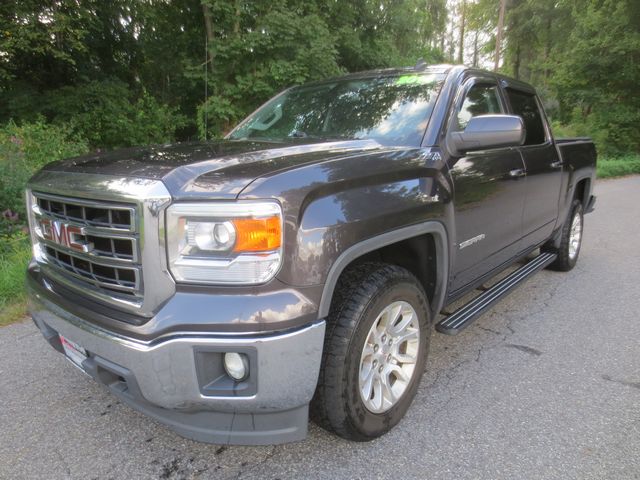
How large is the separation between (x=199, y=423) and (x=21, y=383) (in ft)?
5.47

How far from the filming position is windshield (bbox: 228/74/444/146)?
8.69 ft

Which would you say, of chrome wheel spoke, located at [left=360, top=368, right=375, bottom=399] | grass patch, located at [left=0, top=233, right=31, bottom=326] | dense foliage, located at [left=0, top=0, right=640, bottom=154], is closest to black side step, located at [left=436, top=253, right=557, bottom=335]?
chrome wheel spoke, located at [left=360, top=368, right=375, bottom=399]

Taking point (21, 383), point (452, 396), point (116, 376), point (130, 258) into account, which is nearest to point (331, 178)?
point (130, 258)

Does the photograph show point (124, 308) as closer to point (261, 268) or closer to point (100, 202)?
point (100, 202)

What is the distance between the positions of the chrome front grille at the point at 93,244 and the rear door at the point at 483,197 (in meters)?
1.71

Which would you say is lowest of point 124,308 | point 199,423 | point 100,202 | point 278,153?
point 199,423

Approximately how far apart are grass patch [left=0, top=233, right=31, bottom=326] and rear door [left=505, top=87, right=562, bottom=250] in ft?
13.7

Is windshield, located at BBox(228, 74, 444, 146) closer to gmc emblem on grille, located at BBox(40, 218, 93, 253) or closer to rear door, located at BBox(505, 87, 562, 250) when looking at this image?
rear door, located at BBox(505, 87, 562, 250)

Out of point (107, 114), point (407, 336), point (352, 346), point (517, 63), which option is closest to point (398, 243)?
point (407, 336)

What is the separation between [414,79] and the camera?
9.75 ft

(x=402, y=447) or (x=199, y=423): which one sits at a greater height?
(x=199, y=423)

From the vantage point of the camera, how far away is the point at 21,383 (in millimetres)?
2703

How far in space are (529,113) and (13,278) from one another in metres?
4.86

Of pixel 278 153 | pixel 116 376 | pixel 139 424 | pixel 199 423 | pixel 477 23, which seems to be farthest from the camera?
pixel 477 23
